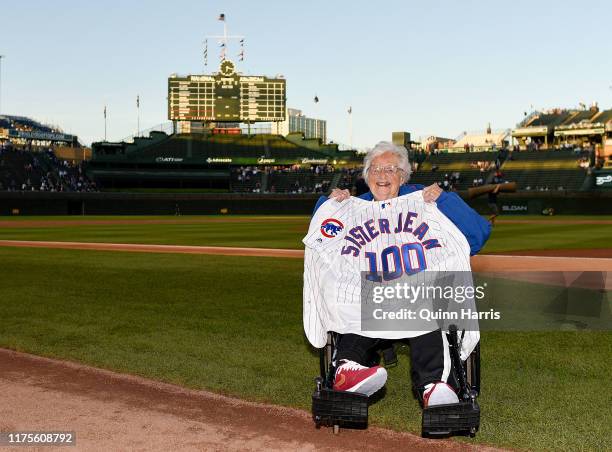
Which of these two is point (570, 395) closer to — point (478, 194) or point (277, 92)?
point (478, 194)

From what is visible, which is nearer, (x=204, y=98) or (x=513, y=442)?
(x=513, y=442)

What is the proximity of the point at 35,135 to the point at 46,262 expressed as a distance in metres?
75.6

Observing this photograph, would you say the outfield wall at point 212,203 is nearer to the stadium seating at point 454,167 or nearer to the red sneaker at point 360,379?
Answer: the stadium seating at point 454,167

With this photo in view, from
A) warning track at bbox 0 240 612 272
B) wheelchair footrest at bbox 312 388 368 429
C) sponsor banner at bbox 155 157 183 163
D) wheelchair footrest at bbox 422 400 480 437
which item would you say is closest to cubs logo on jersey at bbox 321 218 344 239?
wheelchair footrest at bbox 312 388 368 429

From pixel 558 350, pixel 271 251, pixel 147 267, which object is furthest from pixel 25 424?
pixel 271 251

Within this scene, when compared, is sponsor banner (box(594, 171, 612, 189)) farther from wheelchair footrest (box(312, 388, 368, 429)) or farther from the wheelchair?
wheelchair footrest (box(312, 388, 368, 429))

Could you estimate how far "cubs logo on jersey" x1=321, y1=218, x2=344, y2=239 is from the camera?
405 cm

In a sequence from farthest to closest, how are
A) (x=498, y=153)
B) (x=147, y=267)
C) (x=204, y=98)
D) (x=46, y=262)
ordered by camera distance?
(x=204, y=98) < (x=498, y=153) < (x=46, y=262) < (x=147, y=267)

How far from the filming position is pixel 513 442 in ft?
12.0

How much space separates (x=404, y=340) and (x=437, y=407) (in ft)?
1.97

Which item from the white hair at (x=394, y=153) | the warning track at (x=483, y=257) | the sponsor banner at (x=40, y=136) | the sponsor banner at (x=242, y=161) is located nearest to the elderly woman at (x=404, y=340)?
the white hair at (x=394, y=153)

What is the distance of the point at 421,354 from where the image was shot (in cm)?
373

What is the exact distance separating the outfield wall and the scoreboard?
71.8 feet

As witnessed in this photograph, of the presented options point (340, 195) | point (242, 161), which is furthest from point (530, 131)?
point (340, 195)
